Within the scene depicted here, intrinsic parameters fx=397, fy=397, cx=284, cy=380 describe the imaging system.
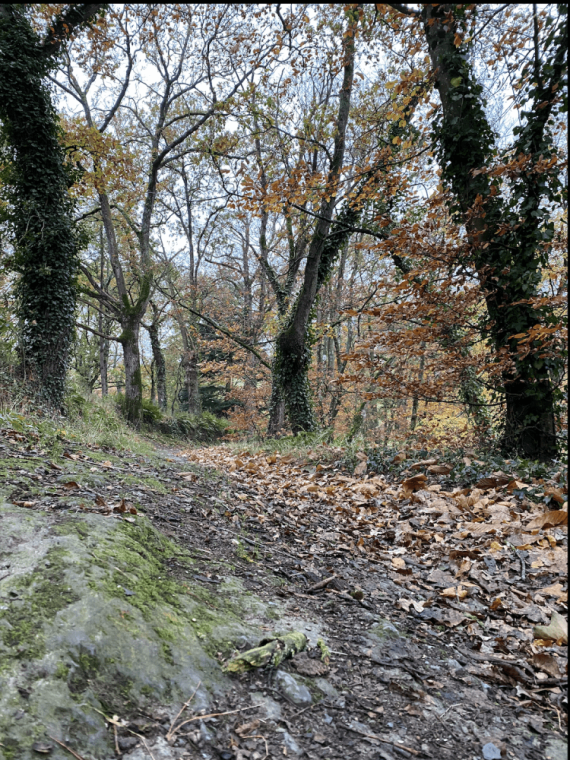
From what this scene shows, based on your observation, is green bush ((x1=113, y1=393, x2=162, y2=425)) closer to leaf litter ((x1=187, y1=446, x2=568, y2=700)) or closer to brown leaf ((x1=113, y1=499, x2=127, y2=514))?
leaf litter ((x1=187, y1=446, x2=568, y2=700))

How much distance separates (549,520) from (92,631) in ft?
10.4

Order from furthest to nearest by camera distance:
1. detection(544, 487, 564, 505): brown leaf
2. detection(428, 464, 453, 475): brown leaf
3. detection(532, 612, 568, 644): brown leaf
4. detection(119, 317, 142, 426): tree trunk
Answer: detection(119, 317, 142, 426): tree trunk, detection(428, 464, 453, 475): brown leaf, detection(544, 487, 564, 505): brown leaf, detection(532, 612, 568, 644): brown leaf

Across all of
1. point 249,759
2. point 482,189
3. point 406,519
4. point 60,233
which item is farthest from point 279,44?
point 249,759

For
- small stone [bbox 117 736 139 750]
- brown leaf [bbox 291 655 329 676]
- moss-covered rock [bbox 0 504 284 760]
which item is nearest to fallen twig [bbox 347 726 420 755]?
brown leaf [bbox 291 655 329 676]

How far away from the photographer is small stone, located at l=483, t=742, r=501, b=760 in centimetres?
148

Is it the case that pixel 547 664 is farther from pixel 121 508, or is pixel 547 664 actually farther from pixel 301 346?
pixel 301 346

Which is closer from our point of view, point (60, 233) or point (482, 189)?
point (482, 189)

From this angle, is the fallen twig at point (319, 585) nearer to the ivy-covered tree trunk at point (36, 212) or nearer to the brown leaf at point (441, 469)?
the brown leaf at point (441, 469)

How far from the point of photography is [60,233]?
26.7ft

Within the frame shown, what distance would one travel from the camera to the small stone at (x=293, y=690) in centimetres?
166

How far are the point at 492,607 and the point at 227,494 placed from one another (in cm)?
299

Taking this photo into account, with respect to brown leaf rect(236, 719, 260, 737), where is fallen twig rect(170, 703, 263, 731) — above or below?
above

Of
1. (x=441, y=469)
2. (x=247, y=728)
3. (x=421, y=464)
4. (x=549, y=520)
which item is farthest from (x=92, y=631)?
(x=421, y=464)

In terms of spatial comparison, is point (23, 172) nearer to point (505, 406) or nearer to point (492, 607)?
point (505, 406)
